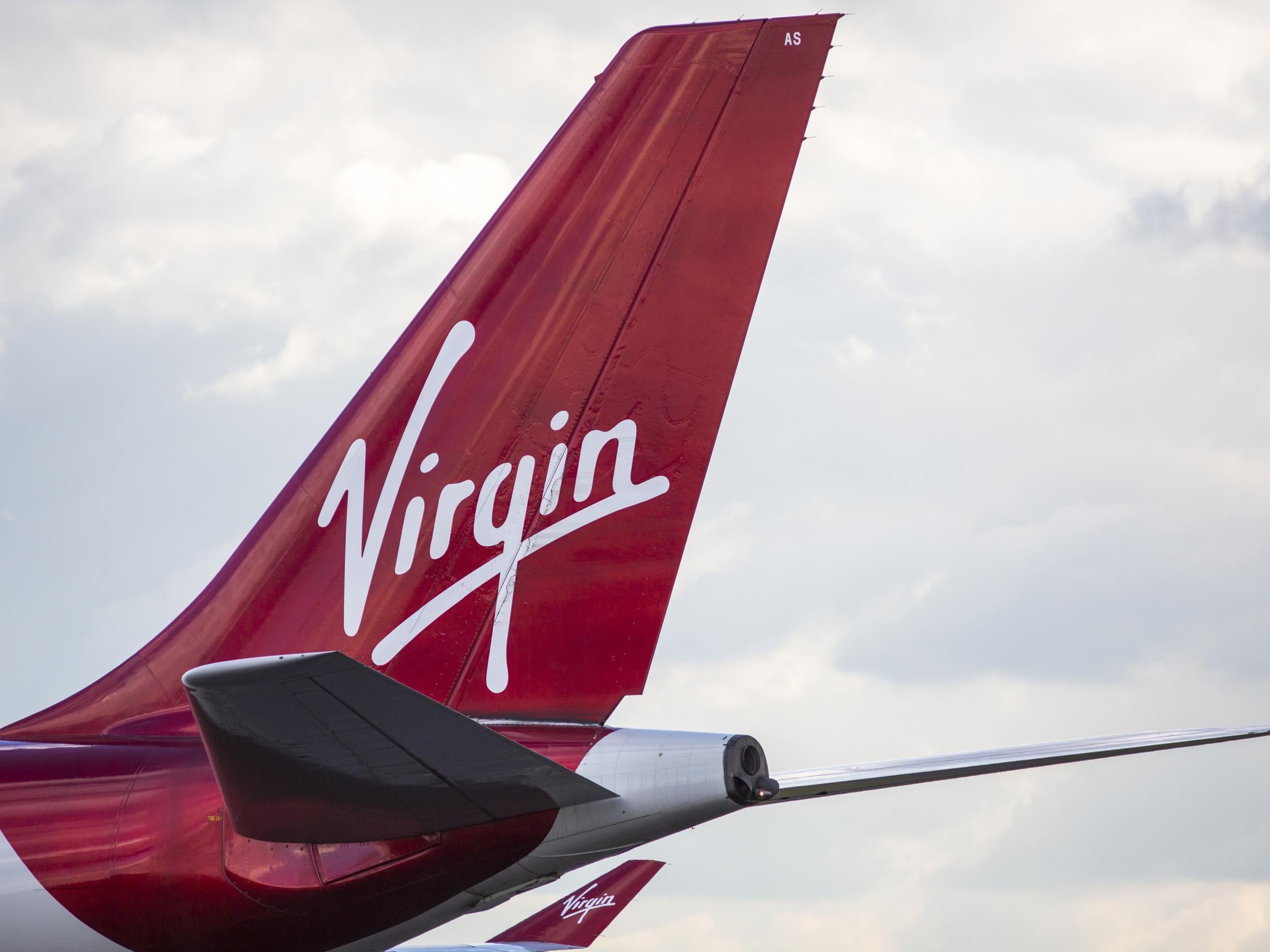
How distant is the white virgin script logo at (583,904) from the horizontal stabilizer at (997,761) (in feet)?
35.5

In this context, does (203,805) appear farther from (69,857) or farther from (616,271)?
(616,271)

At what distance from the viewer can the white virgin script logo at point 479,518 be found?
9.86 metres

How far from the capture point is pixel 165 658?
10.9 m

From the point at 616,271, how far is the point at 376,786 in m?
4.77

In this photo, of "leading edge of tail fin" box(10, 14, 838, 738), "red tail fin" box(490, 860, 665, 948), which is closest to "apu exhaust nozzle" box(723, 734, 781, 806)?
"leading edge of tail fin" box(10, 14, 838, 738)

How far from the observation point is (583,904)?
1859 cm

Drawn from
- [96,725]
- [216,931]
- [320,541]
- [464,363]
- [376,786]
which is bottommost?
[216,931]

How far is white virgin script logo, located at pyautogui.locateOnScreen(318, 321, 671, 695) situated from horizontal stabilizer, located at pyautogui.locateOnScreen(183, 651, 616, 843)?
6.93 ft

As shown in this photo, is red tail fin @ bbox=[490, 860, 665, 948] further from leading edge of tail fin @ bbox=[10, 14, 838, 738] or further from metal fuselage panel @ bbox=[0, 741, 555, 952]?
metal fuselage panel @ bbox=[0, 741, 555, 952]

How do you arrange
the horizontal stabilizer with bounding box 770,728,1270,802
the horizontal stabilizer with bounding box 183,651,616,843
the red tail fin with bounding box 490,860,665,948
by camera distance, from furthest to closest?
the red tail fin with bounding box 490,860,665,948, the horizontal stabilizer with bounding box 770,728,1270,802, the horizontal stabilizer with bounding box 183,651,616,843

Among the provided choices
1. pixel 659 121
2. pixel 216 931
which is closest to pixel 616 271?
pixel 659 121

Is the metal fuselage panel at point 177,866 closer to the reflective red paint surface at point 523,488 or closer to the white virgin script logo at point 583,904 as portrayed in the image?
the reflective red paint surface at point 523,488

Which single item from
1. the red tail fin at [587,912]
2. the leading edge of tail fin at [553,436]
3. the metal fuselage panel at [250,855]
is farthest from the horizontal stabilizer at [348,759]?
the red tail fin at [587,912]

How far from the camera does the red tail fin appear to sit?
18.3 m
